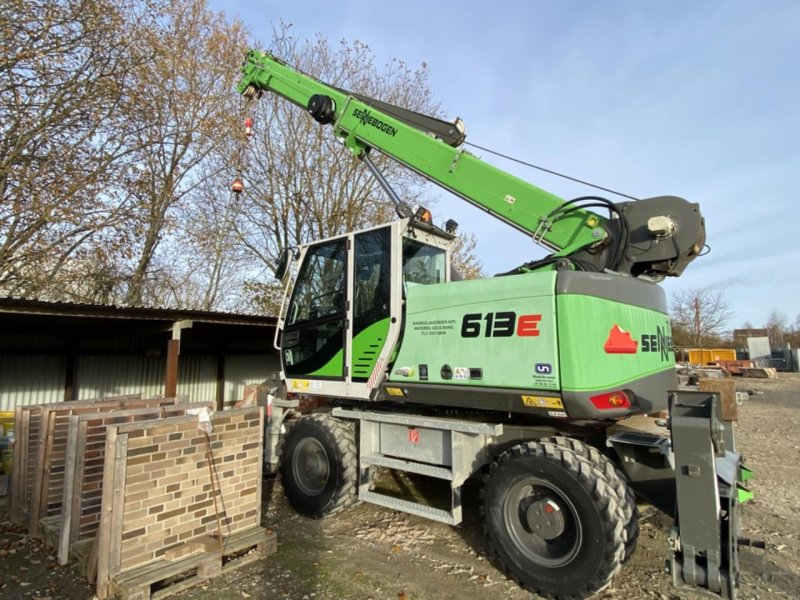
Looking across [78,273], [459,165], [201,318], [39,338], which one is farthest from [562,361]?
[78,273]

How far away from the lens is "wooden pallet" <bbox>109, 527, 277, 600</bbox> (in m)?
3.46

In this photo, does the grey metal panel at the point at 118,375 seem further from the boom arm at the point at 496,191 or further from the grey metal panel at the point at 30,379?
the boom arm at the point at 496,191

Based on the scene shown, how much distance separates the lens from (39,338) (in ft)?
33.6

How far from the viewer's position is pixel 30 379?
10.1 meters

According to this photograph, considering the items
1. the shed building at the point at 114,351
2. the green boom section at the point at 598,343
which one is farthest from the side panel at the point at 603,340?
the shed building at the point at 114,351

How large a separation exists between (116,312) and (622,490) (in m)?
7.62

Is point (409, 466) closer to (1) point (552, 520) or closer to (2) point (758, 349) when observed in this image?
(1) point (552, 520)

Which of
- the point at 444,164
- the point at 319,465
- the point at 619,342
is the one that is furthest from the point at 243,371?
the point at 619,342

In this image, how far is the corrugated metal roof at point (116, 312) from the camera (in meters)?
6.77

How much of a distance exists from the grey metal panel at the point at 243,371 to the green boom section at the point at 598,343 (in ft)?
36.9

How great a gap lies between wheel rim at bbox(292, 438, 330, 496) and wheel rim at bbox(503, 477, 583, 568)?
2248mm

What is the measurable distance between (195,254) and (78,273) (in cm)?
477

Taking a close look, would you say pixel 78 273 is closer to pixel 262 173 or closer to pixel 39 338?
pixel 39 338

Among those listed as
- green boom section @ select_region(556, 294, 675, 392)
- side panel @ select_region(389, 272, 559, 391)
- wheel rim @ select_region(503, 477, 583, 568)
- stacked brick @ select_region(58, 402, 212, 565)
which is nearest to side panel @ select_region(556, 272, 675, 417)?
green boom section @ select_region(556, 294, 675, 392)
